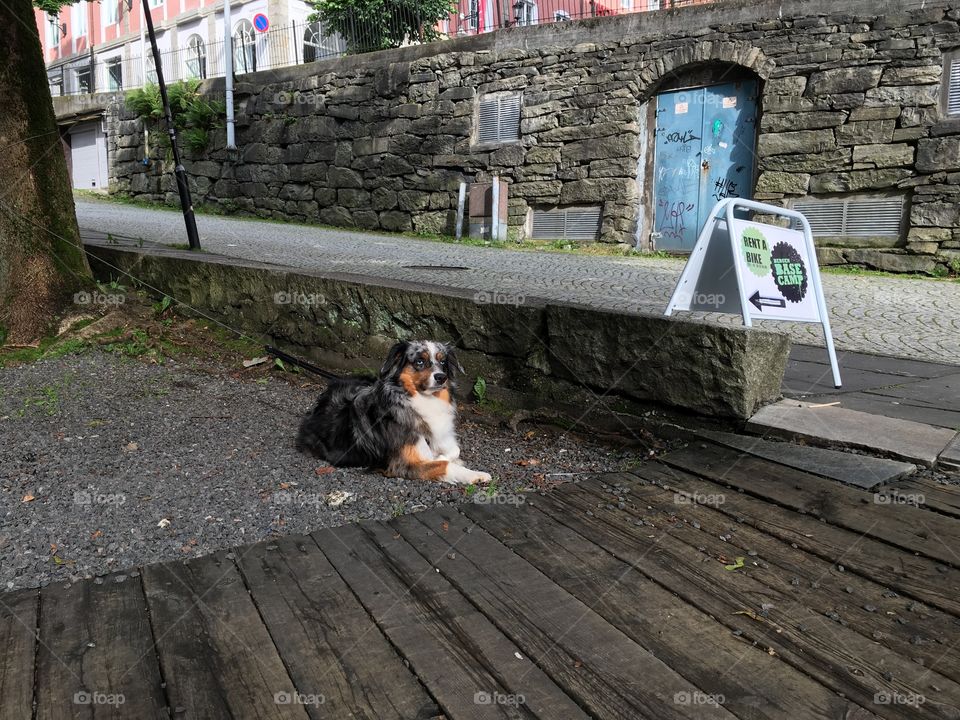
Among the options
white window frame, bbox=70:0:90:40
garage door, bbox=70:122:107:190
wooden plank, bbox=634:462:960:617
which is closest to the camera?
wooden plank, bbox=634:462:960:617

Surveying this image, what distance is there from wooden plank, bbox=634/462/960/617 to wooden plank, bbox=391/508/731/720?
2.74ft

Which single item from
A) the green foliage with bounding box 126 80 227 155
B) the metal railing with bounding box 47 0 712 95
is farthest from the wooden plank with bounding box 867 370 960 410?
the green foliage with bounding box 126 80 227 155

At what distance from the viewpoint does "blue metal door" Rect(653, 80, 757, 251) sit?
11359mm

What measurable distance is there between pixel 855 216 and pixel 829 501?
9005 millimetres

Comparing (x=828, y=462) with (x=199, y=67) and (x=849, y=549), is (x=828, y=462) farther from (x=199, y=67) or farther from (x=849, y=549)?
(x=199, y=67)

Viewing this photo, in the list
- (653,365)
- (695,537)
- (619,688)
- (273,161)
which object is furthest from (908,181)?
(273,161)

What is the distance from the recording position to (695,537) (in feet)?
8.41

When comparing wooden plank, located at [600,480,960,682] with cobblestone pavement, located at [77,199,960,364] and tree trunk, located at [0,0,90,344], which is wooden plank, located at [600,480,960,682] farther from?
tree trunk, located at [0,0,90,344]

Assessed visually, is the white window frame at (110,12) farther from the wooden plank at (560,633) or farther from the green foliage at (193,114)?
the wooden plank at (560,633)

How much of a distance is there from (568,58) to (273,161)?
7.48 metres

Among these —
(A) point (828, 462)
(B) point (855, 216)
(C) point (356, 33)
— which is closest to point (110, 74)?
(C) point (356, 33)

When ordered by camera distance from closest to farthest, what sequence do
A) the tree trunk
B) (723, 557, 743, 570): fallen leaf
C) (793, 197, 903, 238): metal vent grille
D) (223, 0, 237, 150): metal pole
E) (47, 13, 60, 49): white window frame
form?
1. (723, 557, 743, 570): fallen leaf
2. the tree trunk
3. (793, 197, 903, 238): metal vent grille
4. (223, 0, 237, 150): metal pole
5. (47, 13, 60, 49): white window frame

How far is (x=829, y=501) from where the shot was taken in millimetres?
2688

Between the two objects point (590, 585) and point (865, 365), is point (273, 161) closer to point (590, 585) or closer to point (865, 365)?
point (865, 365)
